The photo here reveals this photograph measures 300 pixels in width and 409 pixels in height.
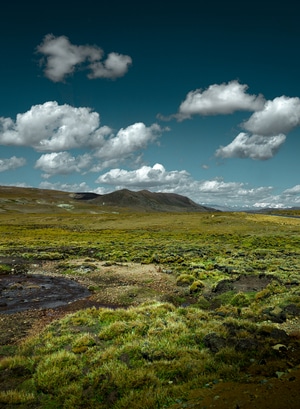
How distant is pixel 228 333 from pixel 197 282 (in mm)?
13105

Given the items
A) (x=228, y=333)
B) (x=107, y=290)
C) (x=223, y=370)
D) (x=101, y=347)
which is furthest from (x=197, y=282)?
(x=223, y=370)

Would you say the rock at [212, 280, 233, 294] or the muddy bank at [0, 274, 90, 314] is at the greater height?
the rock at [212, 280, 233, 294]

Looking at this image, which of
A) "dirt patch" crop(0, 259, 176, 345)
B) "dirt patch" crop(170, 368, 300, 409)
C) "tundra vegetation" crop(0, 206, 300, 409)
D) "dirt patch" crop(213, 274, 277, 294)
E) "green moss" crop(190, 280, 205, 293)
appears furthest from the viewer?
"green moss" crop(190, 280, 205, 293)

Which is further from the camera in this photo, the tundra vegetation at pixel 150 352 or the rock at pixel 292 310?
the rock at pixel 292 310

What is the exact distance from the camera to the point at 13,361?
14242 millimetres

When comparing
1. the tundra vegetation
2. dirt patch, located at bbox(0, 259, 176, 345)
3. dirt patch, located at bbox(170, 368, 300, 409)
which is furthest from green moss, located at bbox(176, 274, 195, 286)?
dirt patch, located at bbox(170, 368, 300, 409)

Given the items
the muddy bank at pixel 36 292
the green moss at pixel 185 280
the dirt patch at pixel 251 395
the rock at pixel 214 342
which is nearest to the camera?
the dirt patch at pixel 251 395

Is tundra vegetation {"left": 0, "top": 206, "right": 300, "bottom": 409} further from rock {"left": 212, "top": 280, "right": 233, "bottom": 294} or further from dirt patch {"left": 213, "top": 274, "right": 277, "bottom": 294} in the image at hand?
dirt patch {"left": 213, "top": 274, "right": 277, "bottom": 294}

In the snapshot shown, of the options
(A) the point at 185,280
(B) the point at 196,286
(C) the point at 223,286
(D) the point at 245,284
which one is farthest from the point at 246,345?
(A) the point at 185,280

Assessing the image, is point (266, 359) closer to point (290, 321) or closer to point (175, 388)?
point (175, 388)

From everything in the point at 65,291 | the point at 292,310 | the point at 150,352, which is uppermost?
the point at 292,310

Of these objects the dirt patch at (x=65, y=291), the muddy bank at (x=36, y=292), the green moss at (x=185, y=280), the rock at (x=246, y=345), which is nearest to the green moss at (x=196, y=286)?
the green moss at (x=185, y=280)

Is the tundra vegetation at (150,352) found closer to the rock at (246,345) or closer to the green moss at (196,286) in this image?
the rock at (246,345)

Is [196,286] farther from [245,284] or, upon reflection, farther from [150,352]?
[150,352]
